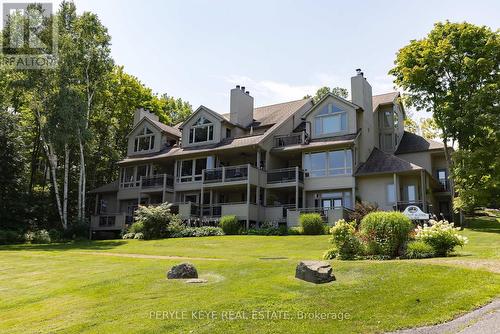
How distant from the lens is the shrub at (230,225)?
28.7m

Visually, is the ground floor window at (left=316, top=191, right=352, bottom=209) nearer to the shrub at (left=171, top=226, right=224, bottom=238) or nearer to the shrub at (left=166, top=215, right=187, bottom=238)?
the shrub at (left=171, top=226, right=224, bottom=238)

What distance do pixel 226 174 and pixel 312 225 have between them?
28.0 feet

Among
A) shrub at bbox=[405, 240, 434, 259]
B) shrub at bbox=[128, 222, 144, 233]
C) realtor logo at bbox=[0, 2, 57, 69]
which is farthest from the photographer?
realtor logo at bbox=[0, 2, 57, 69]

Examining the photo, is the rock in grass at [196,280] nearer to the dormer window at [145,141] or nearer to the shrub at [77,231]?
the shrub at [77,231]

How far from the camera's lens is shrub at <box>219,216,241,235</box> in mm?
28719

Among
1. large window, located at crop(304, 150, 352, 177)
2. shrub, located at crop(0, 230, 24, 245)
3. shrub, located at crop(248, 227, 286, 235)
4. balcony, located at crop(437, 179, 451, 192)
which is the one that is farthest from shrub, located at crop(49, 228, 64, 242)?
balcony, located at crop(437, 179, 451, 192)

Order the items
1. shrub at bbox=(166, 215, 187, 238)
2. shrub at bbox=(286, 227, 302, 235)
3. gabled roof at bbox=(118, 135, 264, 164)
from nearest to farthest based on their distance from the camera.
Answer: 1. shrub at bbox=(286, 227, 302, 235)
2. shrub at bbox=(166, 215, 187, 238)
3. gabled roof at bbox=(118, 135, 264, 164)

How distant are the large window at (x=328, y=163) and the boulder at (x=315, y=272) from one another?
19.6m

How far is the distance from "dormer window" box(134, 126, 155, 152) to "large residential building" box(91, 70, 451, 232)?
92mm

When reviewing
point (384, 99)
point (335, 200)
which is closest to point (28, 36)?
point (335, 200)

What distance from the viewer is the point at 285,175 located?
105 feet

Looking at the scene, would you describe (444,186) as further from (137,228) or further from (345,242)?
(345,242)

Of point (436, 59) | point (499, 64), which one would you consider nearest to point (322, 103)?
point (436, 59)

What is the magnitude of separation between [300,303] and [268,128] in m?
26.6
